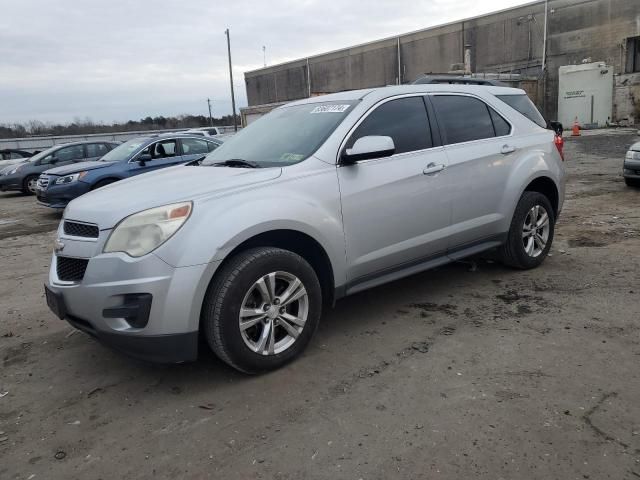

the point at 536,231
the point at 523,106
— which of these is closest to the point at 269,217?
the point at 536,231

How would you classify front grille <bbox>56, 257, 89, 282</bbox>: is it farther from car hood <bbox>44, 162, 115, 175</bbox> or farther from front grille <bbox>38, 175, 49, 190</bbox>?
front grille <bbox>38, 175, 49, 190</bbox>

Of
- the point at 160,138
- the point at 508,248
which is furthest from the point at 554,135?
the point at 160,138

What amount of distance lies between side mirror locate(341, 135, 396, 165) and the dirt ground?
1.31 metres

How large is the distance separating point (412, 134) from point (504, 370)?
6.36ft

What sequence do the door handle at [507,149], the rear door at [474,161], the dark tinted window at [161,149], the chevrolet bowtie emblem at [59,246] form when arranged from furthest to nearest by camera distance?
the dark tinted window at [161,149]
the door handle at [507,149]
the rear door at [474,161]
the chevrolet bowtie emblem at [59,246]

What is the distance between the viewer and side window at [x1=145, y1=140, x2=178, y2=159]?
10.7 m

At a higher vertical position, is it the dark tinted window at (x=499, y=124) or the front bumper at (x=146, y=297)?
the dark tinted window at (x=499, y=124)

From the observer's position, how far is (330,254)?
11.5 feet

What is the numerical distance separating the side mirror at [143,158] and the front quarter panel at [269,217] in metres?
7.51

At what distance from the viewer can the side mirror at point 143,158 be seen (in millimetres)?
10163

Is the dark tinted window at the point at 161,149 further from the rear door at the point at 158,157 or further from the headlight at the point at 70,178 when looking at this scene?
the headlight at the point at 70,178

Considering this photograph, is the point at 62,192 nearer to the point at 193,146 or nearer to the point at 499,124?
the point at 193,146

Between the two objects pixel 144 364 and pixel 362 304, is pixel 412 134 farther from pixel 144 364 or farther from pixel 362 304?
pixel 144 364

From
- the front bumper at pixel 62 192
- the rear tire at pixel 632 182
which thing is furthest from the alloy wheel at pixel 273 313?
the rear tire at pixel 632 182
